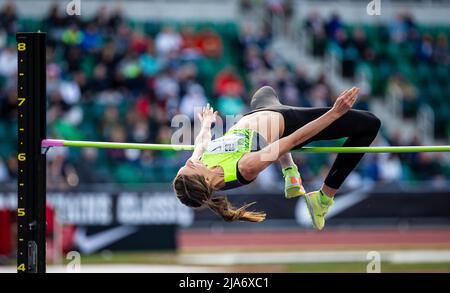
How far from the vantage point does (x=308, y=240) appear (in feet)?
54.5

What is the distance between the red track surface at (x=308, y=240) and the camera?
16078mm

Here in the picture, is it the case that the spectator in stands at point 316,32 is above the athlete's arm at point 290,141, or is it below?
above

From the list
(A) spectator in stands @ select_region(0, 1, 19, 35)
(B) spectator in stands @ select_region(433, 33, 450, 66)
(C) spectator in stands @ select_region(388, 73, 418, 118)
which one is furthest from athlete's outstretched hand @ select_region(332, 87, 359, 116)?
(B) spectator in stands @ select_region(433, 33, 450, 66)

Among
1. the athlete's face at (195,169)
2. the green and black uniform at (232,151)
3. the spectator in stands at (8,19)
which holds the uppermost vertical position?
the spectator in stands at (8,19)

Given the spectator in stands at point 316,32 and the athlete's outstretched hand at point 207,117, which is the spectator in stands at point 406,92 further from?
the athlete's outstretched hand at point 207,117

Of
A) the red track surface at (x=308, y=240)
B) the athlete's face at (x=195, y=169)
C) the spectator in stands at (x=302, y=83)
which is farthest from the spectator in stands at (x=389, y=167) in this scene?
the athlete's face at (x=195, y=169)

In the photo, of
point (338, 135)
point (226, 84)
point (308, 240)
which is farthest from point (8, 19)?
point (338, 135)

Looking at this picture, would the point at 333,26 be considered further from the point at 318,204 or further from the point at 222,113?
the point at 318,204

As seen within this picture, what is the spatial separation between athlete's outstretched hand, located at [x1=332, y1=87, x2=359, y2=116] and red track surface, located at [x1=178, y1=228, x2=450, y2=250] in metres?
8.36

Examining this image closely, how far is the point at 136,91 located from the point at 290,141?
9.79 m

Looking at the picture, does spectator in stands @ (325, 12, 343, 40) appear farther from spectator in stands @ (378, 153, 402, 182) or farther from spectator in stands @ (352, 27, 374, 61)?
spectator in stands @ (378, 153, 402, 182)

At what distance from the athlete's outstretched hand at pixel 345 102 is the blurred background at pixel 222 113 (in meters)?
5.73

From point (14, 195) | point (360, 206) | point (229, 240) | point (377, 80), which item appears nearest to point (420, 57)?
point (377, 80)
